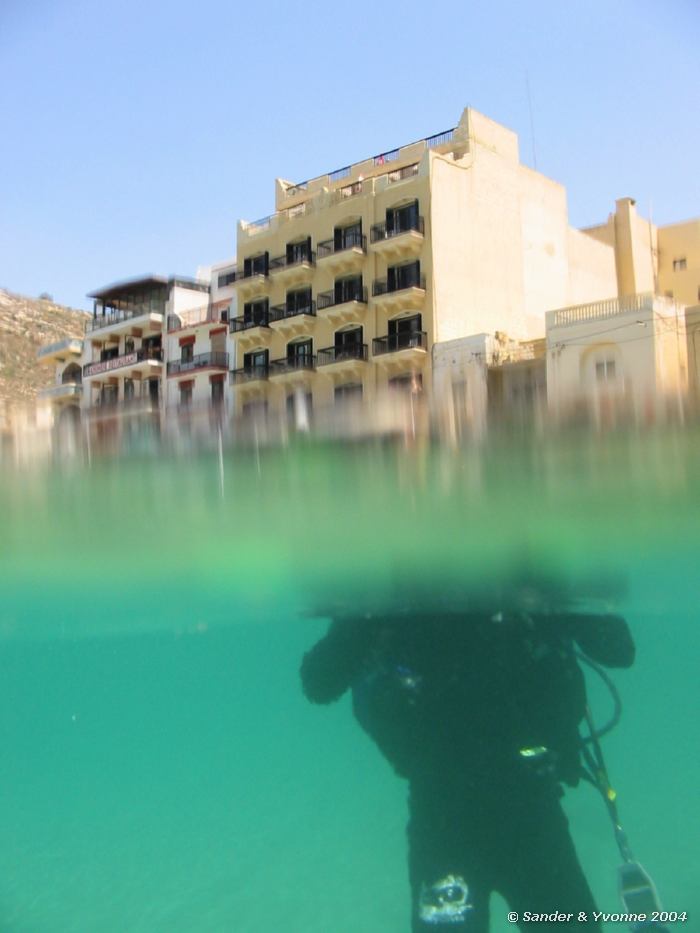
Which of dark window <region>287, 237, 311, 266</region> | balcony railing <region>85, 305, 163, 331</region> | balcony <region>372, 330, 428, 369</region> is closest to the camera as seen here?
balcony <region>372, 330, 428, 369</region>

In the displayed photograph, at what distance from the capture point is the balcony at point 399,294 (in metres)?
33.4

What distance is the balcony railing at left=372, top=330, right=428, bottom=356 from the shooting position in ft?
108

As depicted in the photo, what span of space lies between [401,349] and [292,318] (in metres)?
7.00

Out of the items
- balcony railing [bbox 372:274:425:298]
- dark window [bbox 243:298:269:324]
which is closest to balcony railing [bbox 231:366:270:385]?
dark window [bbox 243:298:269:324]

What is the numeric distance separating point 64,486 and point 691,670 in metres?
31.3

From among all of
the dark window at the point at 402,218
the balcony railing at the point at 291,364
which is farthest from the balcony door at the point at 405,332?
the balcony railing at the point at 291,364

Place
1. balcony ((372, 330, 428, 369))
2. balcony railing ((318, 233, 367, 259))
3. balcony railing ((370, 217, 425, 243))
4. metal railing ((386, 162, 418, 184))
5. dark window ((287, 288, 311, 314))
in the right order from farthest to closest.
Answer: dark window ((287, 288, 311, 314)), balcony railing ((318, 233, 367, 259)), metal railing ((386, 162, 418, 184)), balcony railing ((370, 217, 425, 243)), balcony ((372, 330, 428, 369))

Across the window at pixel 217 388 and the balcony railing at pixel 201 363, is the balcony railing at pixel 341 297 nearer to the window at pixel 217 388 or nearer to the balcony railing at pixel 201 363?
the balcony railing at pixel 201 363

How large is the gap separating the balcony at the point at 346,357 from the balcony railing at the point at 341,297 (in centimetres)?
220

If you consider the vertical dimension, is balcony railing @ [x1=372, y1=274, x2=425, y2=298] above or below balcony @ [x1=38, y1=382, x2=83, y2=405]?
above

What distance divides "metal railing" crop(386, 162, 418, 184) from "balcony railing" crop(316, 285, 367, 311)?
530 cm

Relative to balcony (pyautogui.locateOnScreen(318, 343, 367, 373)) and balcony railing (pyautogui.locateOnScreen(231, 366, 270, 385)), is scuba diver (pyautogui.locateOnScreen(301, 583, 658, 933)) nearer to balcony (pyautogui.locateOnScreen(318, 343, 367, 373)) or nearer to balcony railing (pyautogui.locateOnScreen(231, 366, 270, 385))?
balcony (pyautogui.locateOnScreen(318, 343, 367, 373))

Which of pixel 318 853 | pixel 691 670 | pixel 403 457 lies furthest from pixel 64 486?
pixel 691 670

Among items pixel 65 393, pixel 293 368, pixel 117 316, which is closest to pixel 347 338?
pixel 293 368
